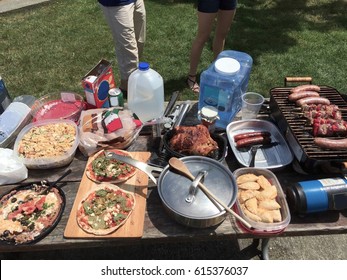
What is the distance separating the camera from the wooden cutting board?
2047 mm

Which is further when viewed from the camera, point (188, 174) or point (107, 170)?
point (107, 170)

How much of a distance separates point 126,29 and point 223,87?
2182mm

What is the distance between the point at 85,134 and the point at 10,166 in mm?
617

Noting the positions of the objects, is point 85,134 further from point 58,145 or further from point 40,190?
point 40,190

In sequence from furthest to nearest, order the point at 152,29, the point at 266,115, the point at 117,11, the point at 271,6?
the point at 271,6
the point at 152,29
the point at 117,11
the point at 266,115

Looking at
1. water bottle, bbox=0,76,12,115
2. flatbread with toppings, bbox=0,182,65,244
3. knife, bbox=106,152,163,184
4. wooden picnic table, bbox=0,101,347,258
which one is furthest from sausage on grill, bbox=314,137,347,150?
water bottle, bbox=0,76,12,115

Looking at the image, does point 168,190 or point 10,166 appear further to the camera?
point 10,166

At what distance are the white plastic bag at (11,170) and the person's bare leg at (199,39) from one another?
3.21m

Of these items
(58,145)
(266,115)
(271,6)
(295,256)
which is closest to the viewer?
(58,145)

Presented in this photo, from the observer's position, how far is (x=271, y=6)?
25.6ft

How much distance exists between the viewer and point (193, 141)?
239cm

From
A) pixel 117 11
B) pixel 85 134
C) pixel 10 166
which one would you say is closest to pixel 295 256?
pixel 85 134

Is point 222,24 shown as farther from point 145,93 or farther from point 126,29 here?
point 145,93

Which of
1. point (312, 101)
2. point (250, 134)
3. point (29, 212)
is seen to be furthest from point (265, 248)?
point (29, 212)
